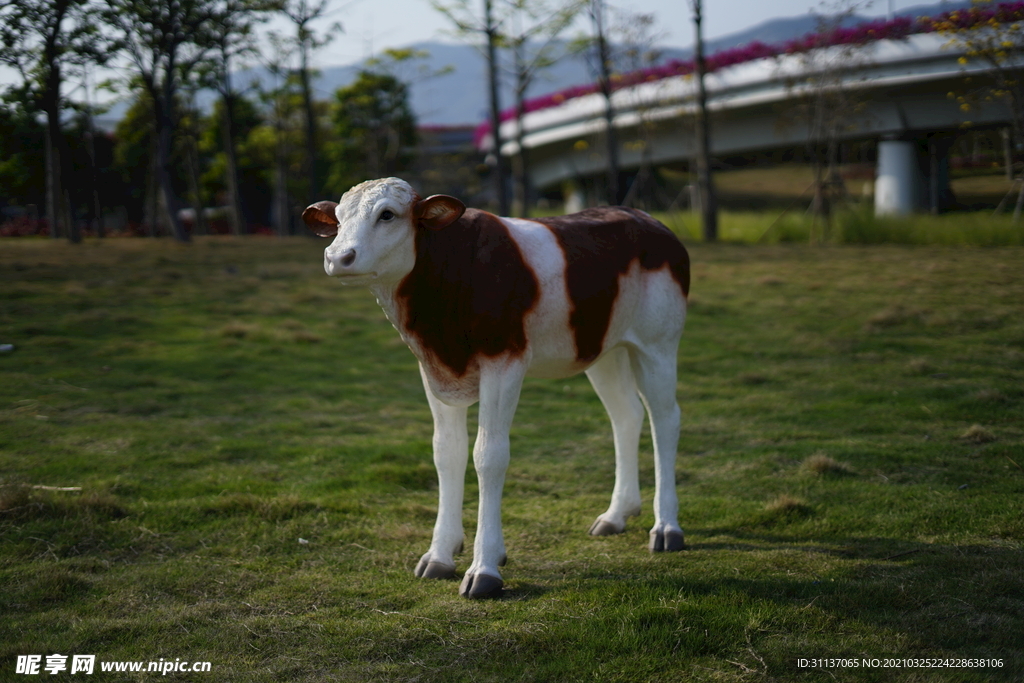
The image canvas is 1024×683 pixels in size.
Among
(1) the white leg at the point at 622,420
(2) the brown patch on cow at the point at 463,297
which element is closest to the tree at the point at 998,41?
(1) the white leg at the point at 622,420

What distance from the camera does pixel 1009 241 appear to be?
17297 mm

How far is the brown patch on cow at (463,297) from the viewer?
14.5ft

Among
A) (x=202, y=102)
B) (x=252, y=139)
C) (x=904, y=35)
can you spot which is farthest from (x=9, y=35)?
(x=202, y=102)

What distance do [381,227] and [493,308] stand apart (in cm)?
70

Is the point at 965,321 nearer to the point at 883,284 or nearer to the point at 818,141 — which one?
the point at 883,284

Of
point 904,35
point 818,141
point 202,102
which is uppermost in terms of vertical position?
point 202,102

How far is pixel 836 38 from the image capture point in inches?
822

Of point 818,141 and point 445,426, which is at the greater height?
point 818,141

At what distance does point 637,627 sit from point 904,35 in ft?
68.3

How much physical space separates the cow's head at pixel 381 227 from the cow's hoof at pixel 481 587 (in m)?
1.57

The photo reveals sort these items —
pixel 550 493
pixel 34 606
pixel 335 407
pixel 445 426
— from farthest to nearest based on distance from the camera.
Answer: pixel 335 407, pixel 550 493, pixel 445 426, pixel 34 606

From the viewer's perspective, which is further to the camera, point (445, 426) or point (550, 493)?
point (550, 493)

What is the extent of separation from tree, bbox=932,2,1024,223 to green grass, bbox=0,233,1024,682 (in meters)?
3.41

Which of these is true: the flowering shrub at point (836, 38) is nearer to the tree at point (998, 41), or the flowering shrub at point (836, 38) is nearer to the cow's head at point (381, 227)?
the tree at point (998, 41)
